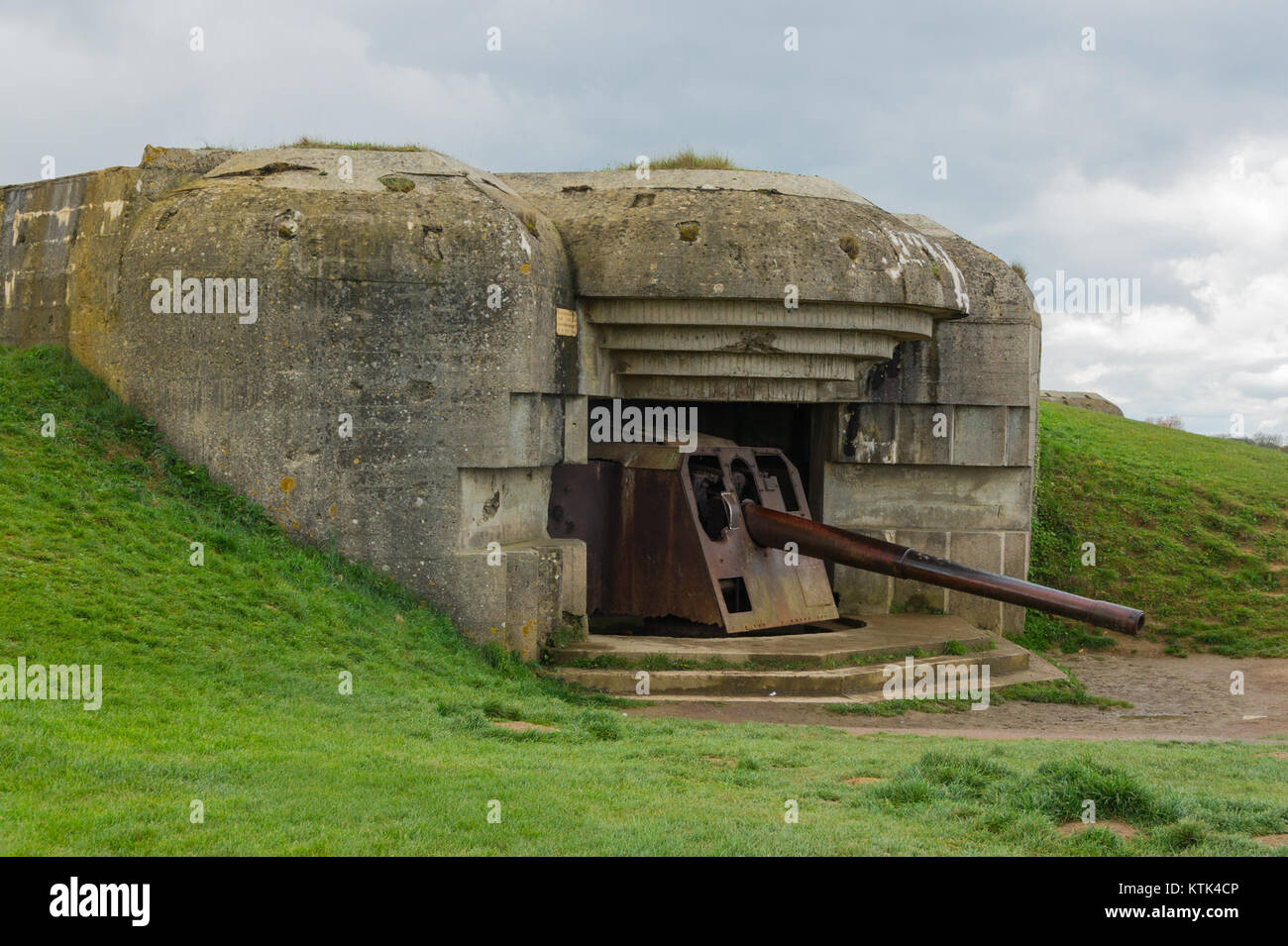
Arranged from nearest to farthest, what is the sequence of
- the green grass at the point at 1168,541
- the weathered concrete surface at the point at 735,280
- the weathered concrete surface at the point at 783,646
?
the weathered concrete surface at the point at 783,646 < the weathered concrete surface at the point at 735,280 < the green grass at the point at 1168,541

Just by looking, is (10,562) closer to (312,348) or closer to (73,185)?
(312,348)

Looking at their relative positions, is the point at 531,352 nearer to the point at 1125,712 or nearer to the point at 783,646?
the point at 783,646

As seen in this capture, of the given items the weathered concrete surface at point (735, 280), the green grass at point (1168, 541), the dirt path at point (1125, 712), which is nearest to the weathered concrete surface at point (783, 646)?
the dirt path at point (1125, 712)

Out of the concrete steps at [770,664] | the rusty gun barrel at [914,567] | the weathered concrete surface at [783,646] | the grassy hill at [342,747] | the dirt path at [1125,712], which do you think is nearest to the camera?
the grassy hill at [342,747]

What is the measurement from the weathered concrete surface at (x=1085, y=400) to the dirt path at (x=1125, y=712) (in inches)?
524

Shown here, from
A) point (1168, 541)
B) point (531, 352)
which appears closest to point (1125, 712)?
point (531, 352)

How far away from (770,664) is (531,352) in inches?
117

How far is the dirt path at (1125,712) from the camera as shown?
28.8 feet

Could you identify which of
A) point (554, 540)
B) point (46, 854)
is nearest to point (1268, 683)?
point (554, 540)

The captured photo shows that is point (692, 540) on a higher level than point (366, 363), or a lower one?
lower

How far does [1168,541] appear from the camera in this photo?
15164 millimetres

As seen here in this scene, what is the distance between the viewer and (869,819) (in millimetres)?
5137

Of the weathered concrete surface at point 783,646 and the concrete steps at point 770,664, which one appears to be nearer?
the concrete steps at point 770,664

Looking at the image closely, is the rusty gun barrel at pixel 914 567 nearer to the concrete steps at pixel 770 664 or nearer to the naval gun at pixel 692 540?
the naval gun at pixel 692 540
